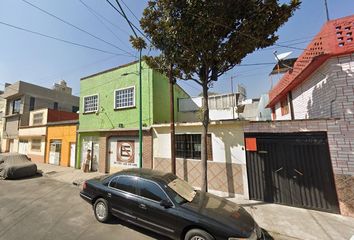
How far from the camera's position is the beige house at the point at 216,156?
760 centimetres

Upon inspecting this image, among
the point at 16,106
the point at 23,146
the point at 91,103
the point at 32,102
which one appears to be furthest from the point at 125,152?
the point at 16,106

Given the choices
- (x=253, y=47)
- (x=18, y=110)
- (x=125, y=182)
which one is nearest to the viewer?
(x=125, y=182)

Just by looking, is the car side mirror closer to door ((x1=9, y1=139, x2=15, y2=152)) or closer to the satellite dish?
the satellite dish

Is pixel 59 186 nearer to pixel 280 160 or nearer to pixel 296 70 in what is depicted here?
pixel 280 160

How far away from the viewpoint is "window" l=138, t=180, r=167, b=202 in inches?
170

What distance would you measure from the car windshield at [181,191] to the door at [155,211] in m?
0.27

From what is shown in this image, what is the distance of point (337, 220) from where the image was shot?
213 inches

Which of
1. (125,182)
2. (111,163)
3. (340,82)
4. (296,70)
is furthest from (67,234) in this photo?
(296,70)

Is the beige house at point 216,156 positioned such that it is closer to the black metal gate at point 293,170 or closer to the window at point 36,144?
the black metal gate at point 293,170

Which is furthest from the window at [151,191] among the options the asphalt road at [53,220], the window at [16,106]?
the window at [16,106]

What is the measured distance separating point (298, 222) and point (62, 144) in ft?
57.6

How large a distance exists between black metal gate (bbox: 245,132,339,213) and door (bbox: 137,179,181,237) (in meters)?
4.64

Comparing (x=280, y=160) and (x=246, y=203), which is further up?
(x=280, y=160)

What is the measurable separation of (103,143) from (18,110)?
1887 centimetres
